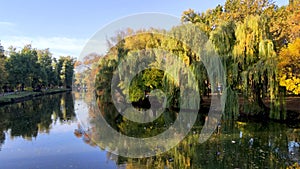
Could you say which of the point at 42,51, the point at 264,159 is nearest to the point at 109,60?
the point at 264,159

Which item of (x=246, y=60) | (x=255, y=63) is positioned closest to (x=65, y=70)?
(x=246, y=60)

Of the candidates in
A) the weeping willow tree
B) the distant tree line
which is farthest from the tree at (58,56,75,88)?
the weeping willow tree

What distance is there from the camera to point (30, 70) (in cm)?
4503

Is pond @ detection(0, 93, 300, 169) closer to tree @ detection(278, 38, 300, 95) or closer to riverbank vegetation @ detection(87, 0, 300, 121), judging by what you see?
riverbank vegetation @ detection(87, 0, 300, 121)

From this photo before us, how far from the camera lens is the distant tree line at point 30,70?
40.1 m

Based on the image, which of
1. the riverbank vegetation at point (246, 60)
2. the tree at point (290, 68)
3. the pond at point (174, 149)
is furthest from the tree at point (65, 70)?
the tree at point (290, 68)

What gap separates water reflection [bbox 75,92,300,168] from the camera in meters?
7.83

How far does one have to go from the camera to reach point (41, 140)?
39.5ft

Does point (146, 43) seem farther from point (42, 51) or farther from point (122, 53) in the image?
point (42, 51)

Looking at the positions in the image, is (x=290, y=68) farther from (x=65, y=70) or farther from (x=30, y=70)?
(x=65, y=70)

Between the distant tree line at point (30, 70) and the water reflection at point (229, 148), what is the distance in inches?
1078

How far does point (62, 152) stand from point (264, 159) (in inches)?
266

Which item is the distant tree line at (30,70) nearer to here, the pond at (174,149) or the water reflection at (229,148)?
the pond at (174,149)

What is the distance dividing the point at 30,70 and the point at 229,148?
4231 centimetres
